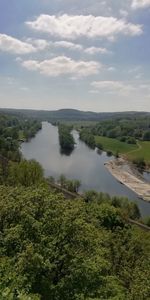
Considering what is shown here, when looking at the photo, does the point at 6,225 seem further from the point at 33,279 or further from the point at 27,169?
the point at 27,169

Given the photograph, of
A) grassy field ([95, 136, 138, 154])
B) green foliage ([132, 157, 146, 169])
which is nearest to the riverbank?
green foliage ([132, 157, 146, 169])

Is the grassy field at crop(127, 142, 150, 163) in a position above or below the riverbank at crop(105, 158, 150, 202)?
above

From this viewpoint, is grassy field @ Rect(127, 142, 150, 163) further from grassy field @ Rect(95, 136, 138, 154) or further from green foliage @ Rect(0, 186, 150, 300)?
green foliage @ Rect(0, 186, 150, 300)

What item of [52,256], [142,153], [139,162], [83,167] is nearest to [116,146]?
[142,153]

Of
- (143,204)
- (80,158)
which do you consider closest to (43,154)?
(80,158)

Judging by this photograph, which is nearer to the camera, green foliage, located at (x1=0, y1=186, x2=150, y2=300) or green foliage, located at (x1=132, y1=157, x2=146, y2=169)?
green foliage, located at (x1=0, y1=186, x2=150, y2=300)

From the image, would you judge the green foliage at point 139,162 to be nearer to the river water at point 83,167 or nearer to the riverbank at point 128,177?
the riverbank at point 128,177

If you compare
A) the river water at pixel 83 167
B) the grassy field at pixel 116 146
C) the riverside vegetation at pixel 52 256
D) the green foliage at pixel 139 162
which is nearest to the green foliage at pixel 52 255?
the riverside vegetation at pixel 52 256

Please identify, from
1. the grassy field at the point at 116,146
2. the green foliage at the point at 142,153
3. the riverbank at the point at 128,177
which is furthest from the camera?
the grassy field at the point at 116,146
